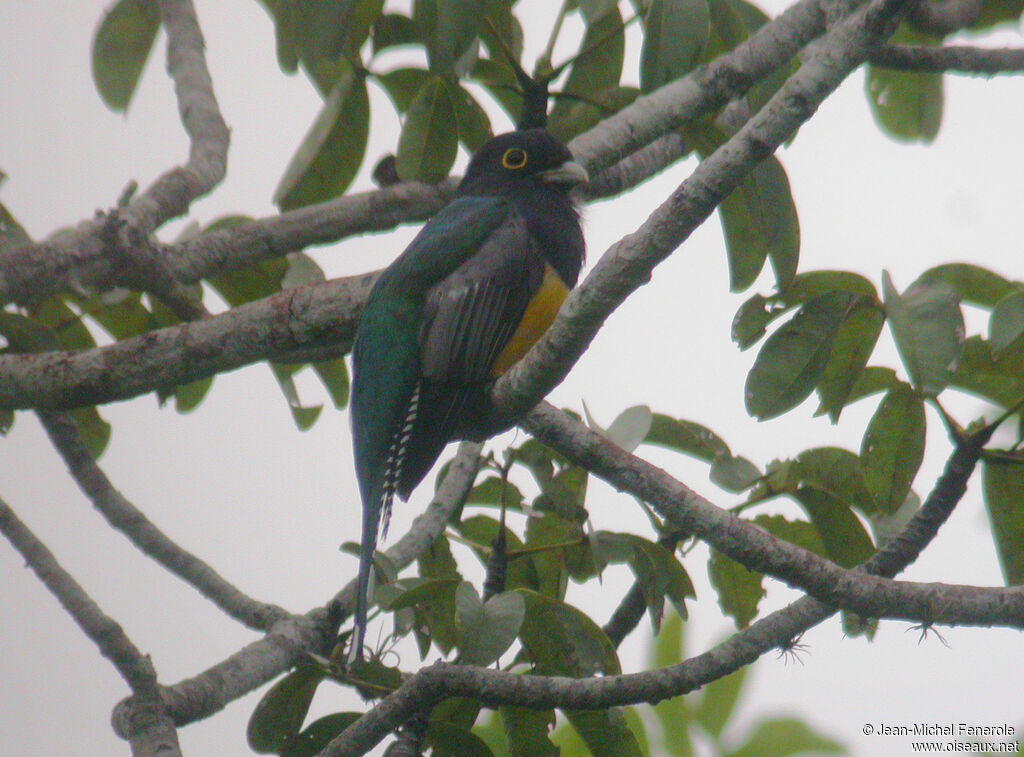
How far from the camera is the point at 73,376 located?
3773 mm

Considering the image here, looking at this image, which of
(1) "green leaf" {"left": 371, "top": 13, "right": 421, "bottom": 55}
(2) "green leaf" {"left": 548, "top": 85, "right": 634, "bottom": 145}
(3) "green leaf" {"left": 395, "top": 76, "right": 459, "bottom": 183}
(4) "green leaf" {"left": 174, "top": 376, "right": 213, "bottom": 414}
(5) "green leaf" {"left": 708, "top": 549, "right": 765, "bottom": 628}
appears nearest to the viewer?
(5) "green leaf" {"left": 708, "top": 549, "right": 765, "bottom": 628}

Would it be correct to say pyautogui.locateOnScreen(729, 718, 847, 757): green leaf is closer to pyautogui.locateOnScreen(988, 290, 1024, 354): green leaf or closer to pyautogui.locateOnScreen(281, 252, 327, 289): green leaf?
pyautogui.locateOnScreen(988, 290, 1024, 354): green leaf

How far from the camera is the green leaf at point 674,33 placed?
3842 millimetres

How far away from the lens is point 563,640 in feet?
10.2

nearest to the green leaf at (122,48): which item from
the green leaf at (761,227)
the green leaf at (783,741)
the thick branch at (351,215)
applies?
the thick branch at (351,215)

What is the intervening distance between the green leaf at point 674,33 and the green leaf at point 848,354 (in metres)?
1.32

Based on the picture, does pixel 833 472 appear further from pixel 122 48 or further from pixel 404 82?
pixel 122 48

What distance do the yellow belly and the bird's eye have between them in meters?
0.74

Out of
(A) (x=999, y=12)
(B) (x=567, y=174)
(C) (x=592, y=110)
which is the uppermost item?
(C) (x=592, y=110)

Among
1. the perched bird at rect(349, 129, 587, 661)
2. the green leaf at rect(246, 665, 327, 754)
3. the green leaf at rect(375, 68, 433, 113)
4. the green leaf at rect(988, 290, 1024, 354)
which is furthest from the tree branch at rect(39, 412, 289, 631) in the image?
the green leaf at rect(988, 290, 1024, 354)

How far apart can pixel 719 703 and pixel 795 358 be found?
1517 millimetres

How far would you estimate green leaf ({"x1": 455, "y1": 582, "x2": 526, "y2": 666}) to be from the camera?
9.18ft

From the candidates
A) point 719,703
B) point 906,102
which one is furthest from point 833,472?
point 906,102

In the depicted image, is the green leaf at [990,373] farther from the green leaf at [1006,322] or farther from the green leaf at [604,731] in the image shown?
the green leaf at [604,731]
